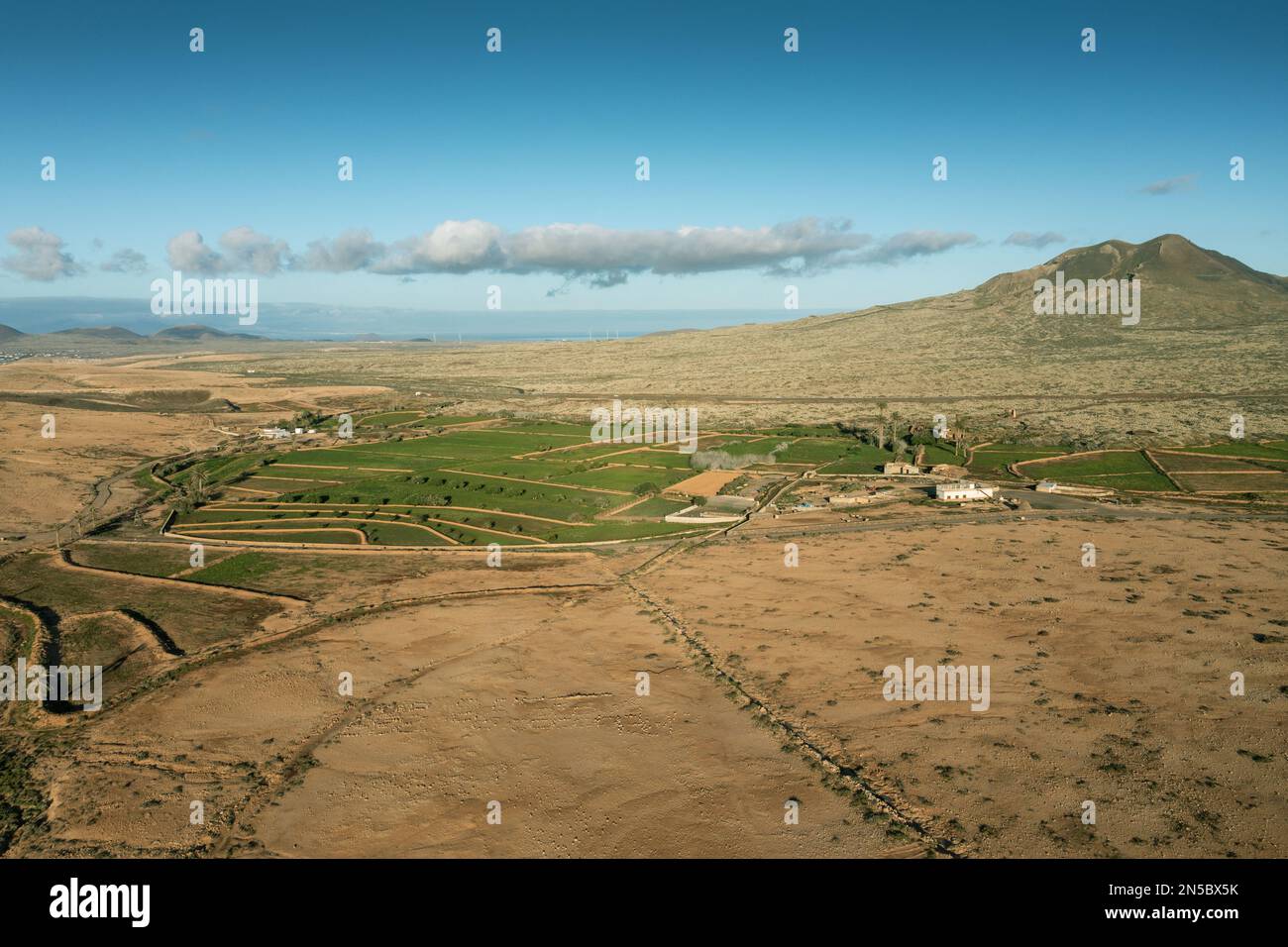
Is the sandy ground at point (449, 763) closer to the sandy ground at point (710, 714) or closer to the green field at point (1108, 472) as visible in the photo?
the sandy ground at point (710, 714)

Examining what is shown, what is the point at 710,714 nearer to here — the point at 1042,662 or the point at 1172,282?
the point at 1042,662

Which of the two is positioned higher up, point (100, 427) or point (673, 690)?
point (100, 427)

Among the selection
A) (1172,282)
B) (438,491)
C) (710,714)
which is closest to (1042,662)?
(710,714)

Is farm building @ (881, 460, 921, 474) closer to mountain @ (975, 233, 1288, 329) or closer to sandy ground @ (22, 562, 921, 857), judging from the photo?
sandy ground @ (22, 562, 921, 857)

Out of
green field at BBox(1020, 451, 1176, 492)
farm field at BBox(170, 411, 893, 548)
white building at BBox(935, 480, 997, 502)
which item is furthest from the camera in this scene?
green field at BBox(1020, 451, 1176, 492)

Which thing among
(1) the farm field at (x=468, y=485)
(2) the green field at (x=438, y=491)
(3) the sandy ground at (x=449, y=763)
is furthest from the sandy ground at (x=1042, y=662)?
(1) the farm field at (x=468, y=485)

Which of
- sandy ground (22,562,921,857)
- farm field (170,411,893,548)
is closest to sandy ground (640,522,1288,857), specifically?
sandy ground (22,562,921,857)

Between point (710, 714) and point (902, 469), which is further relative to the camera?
point (902, 469)
